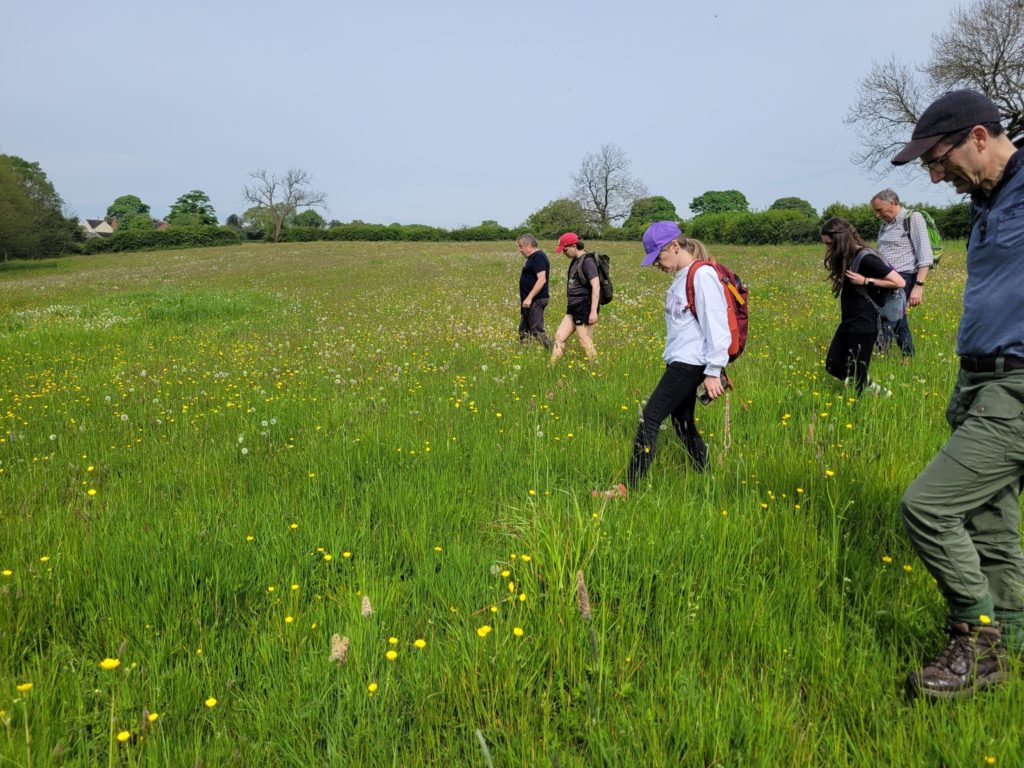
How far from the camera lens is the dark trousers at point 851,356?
5.94 metres

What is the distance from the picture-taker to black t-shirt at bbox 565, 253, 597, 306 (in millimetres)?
7973

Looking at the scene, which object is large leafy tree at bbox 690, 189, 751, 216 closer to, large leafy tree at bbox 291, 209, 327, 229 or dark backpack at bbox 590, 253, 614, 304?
large leafy tree at bbox 291, 209, 327, 229

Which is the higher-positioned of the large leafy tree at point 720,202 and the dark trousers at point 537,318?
the large leafy tree at point 720,202

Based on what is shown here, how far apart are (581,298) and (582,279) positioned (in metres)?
0.26

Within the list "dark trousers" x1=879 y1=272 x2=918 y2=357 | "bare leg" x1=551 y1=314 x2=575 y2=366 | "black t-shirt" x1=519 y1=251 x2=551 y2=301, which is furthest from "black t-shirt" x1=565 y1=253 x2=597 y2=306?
"dark trousers" x1=879 y1=272 x2=918 y2=357

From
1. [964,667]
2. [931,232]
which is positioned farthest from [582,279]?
[964,667]

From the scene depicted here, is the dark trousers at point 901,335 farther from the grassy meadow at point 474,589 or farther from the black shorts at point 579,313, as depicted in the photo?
the black shorts at point 579,313

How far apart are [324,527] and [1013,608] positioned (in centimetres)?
345

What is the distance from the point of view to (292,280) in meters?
29.4

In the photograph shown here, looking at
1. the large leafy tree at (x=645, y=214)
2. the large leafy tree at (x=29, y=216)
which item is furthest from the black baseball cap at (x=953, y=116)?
the large leafy tree at (x=29, y=216)

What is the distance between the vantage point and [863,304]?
236 inches

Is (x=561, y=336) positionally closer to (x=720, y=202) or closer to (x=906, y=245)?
(x=906, y=245)

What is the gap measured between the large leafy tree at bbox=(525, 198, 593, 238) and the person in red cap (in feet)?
230

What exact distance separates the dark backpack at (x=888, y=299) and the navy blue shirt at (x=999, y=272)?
3924 millimetres
